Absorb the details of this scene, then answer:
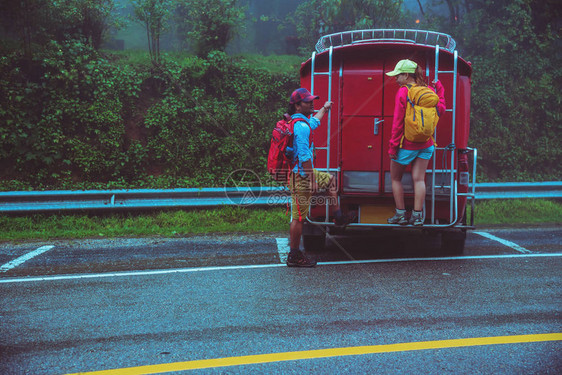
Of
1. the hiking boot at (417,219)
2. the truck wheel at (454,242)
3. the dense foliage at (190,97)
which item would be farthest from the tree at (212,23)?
the hiking boot at (417,219)

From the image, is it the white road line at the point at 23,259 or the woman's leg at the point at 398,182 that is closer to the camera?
the woman's leg at the point at 398,182

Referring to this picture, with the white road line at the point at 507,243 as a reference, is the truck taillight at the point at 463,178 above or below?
above

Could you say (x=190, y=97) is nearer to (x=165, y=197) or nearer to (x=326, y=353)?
(x=165, y=197)

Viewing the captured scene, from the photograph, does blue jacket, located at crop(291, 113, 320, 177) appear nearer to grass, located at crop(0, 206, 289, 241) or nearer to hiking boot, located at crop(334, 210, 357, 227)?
hiking boot, located at crop(334, 210, 357, 227)

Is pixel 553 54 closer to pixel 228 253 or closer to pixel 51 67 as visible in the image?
pixel 228 253

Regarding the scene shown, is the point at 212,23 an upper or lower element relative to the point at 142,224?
upper

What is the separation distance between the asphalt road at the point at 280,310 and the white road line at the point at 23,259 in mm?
26

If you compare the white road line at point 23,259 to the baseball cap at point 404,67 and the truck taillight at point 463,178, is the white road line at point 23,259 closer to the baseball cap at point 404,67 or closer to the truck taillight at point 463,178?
the baseball cap at point 404,67

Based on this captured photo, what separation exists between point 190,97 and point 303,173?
23.5 feet

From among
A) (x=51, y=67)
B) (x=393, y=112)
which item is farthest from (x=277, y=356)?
(x=51, y=67)

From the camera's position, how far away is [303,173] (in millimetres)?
6316

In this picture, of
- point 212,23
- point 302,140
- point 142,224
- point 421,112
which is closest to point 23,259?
point 142,224

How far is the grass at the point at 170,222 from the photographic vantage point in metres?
9.13

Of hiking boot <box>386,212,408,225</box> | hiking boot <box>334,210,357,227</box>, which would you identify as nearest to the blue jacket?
hiking boot <box>334,210,357,227</box>
